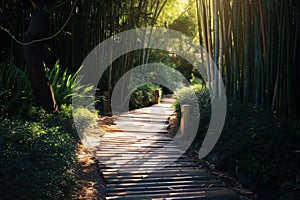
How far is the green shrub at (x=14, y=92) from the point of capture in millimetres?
4129

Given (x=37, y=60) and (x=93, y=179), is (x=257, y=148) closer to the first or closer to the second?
(x=93, y=179)

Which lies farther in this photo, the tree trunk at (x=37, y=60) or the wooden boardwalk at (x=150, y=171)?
the tree trunk at (x=37, y=60)

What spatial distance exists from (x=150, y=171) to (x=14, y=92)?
2.27 m

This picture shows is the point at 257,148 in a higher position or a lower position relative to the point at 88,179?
higher

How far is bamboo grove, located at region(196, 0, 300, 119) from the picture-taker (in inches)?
124

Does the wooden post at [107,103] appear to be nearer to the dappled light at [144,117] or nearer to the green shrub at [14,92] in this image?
the dappled light at [144,117]

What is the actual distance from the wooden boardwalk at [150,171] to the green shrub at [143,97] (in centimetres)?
254

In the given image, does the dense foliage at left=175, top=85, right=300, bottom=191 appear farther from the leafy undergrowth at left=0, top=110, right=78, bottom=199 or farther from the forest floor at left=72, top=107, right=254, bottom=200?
the leafy undergrowth at left=0, top=110, right=78, bottom=199

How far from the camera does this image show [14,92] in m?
4.54

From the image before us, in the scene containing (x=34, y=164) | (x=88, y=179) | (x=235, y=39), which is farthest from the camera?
(x=235, y=39)

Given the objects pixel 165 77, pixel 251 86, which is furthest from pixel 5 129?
pixel 165 77

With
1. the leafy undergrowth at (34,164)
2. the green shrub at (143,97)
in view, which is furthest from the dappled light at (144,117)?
the green shrub at (143,97)

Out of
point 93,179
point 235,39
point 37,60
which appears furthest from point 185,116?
point 37,60

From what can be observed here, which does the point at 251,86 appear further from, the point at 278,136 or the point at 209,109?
the point at 278,136
